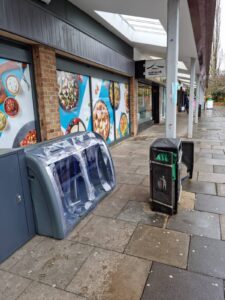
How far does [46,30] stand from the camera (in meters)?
3.77

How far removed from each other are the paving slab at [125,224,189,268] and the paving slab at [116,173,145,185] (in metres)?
1.57

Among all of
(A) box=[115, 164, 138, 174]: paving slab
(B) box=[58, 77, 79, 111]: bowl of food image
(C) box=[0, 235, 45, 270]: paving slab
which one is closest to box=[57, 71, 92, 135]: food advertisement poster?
(B) box=[58, 77, 79, 111]: bowl of food image

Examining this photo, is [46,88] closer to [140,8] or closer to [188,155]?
[140,8]

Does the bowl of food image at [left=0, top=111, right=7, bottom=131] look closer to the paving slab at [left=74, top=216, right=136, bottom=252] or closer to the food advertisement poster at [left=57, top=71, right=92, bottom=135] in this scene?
the food advertisement poster at [left=57, top=71, right=92, bottom=135]

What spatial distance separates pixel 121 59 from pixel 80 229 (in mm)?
5860

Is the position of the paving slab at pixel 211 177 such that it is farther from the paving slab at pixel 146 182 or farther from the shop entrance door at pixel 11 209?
the shop entrance door at pixel 11 209

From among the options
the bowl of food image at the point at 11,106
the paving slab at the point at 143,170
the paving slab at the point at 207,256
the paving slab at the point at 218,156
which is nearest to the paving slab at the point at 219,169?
the paving slab at the point at 218,156

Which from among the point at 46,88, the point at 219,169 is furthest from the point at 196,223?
the point at 46,88

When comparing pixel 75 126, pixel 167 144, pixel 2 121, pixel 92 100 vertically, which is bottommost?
pixel 167 144

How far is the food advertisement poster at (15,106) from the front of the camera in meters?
3.40

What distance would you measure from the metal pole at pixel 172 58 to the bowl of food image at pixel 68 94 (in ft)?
7.32

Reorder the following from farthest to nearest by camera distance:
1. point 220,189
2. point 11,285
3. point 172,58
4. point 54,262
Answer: point 220,189
point 172,58
point 54,262
point 11,285

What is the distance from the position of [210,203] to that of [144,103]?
841 centimetres

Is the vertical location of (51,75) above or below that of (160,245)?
above
